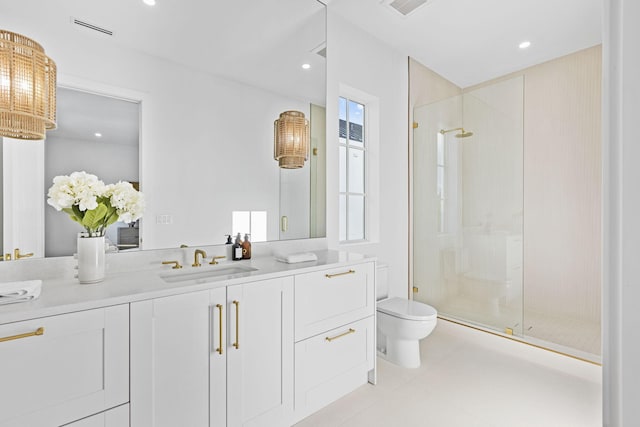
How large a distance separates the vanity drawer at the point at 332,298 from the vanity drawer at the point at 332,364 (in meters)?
0.06

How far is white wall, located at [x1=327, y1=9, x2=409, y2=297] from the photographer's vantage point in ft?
8.05

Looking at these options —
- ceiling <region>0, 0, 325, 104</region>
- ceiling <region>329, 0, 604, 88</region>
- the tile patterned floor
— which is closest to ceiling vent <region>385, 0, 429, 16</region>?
ceiling <region>329, 0, 604, 88</region>

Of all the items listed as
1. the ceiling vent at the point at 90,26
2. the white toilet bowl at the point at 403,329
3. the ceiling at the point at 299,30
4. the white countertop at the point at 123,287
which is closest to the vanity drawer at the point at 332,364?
the white toilet bowl at the point at 403,329

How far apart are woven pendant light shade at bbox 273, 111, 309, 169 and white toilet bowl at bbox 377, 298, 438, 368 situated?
50.6 inches

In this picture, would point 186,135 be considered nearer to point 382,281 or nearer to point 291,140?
point 291,140

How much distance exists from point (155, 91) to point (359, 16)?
1.70 meters

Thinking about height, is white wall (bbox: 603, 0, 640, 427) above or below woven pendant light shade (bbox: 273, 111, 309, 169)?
below

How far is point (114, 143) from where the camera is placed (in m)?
1.55

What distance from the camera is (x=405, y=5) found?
91.8 inches

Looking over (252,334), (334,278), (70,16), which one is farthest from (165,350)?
(70,16)

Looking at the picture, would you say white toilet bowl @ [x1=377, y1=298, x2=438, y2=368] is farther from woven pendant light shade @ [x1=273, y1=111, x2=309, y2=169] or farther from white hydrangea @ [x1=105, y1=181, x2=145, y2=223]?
white hydrangea @ [x1=105, y1=181, x2=145, y2=223]

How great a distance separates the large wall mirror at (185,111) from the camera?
56.0 inches

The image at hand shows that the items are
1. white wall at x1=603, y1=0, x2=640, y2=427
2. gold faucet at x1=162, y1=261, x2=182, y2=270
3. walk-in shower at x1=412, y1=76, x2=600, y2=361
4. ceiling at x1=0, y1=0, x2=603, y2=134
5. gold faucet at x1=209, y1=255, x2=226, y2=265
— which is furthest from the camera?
walk-in shower at x1=412, y1=76, x2=600, y2=361

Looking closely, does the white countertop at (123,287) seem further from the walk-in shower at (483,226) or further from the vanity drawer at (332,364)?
the walk-in shower at (483,226)
